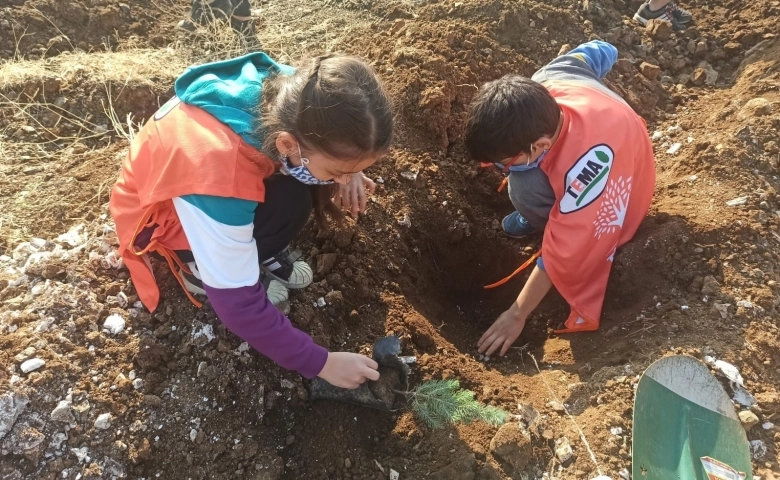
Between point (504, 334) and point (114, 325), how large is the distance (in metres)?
1.68

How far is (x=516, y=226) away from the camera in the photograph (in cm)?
294

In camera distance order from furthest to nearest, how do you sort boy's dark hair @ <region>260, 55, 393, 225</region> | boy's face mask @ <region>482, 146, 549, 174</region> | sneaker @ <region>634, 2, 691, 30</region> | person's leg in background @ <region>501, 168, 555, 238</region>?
sneaker @ <region>634, 2, 691, 30</region>
person's leg in background @ <region>501, 168, 555, 238</region>
boy's face mask @ <region>482, 146, 549, 174</region>
boy's dark hair @ <region>260, 55, 393, 225</region>

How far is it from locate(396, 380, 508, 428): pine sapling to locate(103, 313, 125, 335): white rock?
3.64 ft

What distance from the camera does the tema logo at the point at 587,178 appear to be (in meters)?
2.33

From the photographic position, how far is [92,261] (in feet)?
7.35

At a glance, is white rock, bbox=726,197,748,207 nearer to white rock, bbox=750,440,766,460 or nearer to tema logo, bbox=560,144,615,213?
tema logo, bbox=560,144,615,213

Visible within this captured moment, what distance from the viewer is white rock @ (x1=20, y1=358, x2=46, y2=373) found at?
191 cm

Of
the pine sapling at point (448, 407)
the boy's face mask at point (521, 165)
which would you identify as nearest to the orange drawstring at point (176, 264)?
the pine sapling at point (448, 407)

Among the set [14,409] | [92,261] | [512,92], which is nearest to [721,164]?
[512,92]

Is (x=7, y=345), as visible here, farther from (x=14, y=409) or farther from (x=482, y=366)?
(x=482, y=366)

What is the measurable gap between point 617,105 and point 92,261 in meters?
2.42

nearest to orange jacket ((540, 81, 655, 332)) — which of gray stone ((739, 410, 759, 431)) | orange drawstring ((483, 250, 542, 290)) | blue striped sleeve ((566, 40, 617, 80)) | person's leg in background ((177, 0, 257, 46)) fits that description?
orange drawstring ((483, 250, 542, 290))

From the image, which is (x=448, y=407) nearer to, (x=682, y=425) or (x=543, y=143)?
(x=682, y=425)

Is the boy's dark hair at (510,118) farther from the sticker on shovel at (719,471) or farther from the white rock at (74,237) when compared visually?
the white rock at (74,237)
